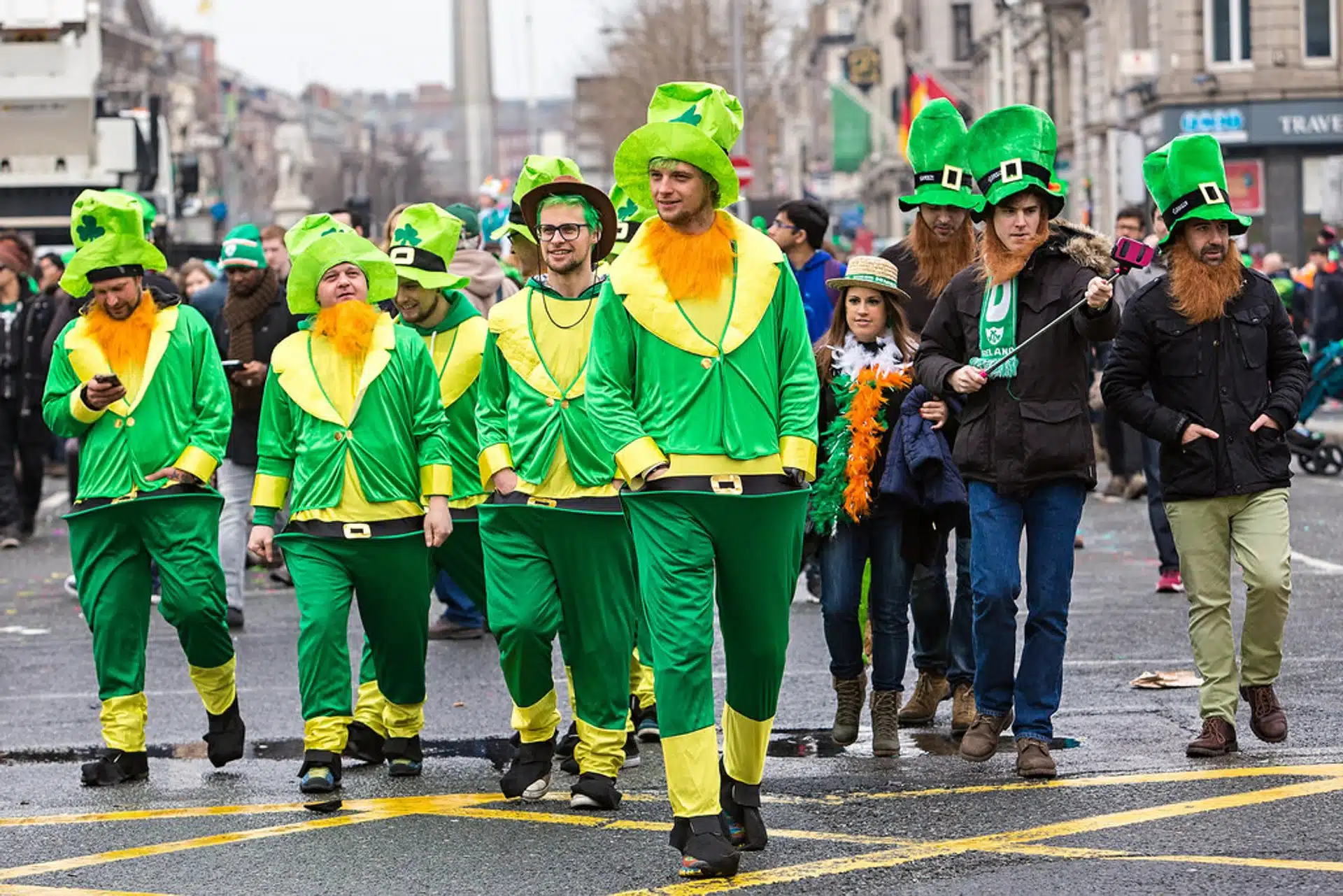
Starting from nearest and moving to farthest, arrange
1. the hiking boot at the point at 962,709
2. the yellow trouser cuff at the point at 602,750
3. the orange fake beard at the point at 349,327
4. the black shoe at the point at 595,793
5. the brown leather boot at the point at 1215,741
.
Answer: the black shoe at the point at 595,793
the yellow trouser cuff at the point at 602,750
the brown leather boot at the point at 1215,741
the orange fake beard at the point at 349,327
the hiking boot at the point at 962,709

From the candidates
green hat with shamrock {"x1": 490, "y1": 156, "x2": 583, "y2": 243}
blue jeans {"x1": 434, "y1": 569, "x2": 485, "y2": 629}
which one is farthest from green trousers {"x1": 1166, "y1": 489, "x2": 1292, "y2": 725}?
blue jeans {"x1": 434, "y1": 569, "x2": 485, "y2": 629}

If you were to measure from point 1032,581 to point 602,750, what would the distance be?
5.06ft

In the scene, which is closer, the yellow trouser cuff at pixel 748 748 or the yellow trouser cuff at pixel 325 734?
the yellow trouser cuff at pixel 748 748

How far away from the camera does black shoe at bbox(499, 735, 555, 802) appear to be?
312 inches

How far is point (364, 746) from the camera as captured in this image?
28.7 feet

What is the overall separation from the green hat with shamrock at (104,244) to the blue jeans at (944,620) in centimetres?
308

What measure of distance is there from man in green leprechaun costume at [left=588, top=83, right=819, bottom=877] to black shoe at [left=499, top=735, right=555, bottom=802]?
1.11 m

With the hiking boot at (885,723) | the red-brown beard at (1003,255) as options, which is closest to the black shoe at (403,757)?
the hiking boot at (885,723)

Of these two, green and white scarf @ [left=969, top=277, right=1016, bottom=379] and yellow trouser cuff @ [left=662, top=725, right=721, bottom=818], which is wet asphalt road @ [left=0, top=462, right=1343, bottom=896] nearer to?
yellow trouser cuff @ [left=662, top=725, right=721, bottom=818]

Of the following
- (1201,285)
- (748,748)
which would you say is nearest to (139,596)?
(748,748)

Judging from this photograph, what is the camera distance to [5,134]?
23.9 m

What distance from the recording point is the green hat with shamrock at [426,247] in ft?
29.8

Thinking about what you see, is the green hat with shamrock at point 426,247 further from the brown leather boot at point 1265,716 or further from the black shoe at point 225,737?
the brown leather boot at point 1265,716

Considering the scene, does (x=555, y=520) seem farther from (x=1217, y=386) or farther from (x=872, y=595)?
(x=1217, y=386)
